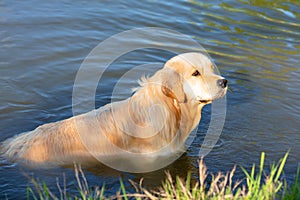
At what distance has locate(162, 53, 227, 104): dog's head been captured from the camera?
6.79 m

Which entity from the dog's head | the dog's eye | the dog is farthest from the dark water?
the dog's eye

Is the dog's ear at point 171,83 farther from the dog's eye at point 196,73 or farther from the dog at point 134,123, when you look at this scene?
the dog's eye at point 196,73

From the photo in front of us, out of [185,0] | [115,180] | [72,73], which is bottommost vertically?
[115,180]

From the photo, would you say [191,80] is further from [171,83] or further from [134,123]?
[134,123]

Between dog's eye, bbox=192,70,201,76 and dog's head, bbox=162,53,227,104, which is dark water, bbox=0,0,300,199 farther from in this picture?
dog's eye, bbox=192,70,201,76

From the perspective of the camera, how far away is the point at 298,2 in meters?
13.5

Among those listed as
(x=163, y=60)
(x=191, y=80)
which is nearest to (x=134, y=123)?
(x=191, y=80)

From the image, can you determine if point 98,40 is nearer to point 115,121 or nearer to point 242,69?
point 242,69

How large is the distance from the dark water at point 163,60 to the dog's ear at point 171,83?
43.9 inches

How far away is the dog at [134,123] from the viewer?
6.78 metres

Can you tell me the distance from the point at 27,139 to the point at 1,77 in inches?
116

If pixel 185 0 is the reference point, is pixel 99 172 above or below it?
below

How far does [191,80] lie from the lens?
684 cm

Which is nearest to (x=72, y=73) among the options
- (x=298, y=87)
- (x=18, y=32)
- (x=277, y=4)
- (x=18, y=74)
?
(x=18, y=74)
